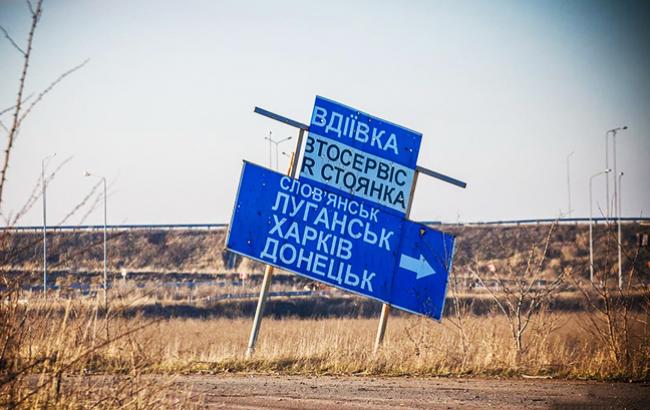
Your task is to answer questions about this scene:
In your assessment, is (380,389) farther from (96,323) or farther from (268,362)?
(96,323)

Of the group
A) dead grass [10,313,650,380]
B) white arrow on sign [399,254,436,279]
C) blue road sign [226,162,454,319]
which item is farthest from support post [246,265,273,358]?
white arrow on sign [399,254,436,279]

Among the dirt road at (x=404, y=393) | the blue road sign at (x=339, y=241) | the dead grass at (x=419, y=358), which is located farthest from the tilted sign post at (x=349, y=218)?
the dirt road at (x=404, y=393)

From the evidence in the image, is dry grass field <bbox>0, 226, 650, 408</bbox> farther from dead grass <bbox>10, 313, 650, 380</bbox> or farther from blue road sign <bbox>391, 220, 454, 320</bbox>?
blue road sign <bbox>391, 220, 454, 320</bbox>

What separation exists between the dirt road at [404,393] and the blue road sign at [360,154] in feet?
12.5

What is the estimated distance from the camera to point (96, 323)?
22.0ft

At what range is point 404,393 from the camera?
9836mm

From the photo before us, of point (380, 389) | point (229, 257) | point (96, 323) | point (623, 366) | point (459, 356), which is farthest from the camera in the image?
point (229, 257)

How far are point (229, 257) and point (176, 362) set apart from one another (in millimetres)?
56945

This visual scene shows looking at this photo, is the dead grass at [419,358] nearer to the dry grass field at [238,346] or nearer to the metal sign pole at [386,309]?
the dry grass field at [238,346]

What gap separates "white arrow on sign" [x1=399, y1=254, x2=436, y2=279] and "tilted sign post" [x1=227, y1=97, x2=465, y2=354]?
2 cm

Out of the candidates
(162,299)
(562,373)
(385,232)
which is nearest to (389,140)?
(385,232)

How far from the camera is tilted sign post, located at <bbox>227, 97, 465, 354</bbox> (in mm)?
13258

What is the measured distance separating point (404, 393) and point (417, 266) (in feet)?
14.1

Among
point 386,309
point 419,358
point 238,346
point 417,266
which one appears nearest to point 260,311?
point 238,346
